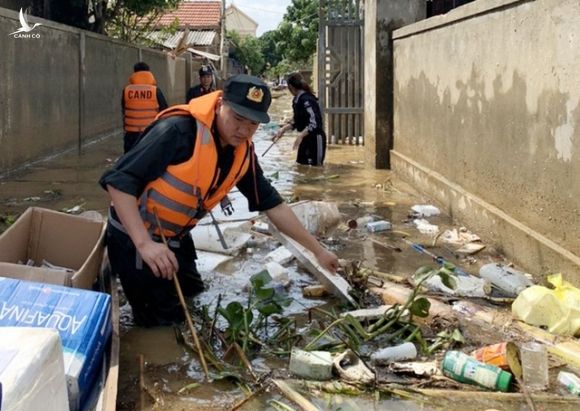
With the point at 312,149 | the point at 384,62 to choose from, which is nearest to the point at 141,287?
the point at 312,149

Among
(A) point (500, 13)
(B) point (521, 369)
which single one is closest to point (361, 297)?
(B) point (521, 369)

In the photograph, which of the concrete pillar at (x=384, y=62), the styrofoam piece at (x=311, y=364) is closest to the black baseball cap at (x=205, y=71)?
the concrete pillar at (x=384, y=62)

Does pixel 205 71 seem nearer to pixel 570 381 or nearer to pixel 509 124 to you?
pixel 509 124

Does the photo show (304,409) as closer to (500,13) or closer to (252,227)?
(252,227)

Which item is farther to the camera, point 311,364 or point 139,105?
point 139,105

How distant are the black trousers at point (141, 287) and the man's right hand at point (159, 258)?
45 centimetres

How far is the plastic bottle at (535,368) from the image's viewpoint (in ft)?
10.1

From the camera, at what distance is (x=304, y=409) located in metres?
2.86

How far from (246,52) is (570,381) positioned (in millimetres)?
51412

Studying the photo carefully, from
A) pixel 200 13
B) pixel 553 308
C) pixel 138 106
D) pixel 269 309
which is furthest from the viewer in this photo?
pixel 200 13

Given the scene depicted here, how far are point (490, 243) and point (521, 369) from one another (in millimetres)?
2627

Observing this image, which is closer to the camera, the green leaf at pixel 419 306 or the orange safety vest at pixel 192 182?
the orange safety vest at pixel 192 182

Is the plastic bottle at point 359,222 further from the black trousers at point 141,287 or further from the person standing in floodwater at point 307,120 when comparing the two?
the person standing in floodwater at point 307,120

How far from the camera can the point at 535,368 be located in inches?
122
